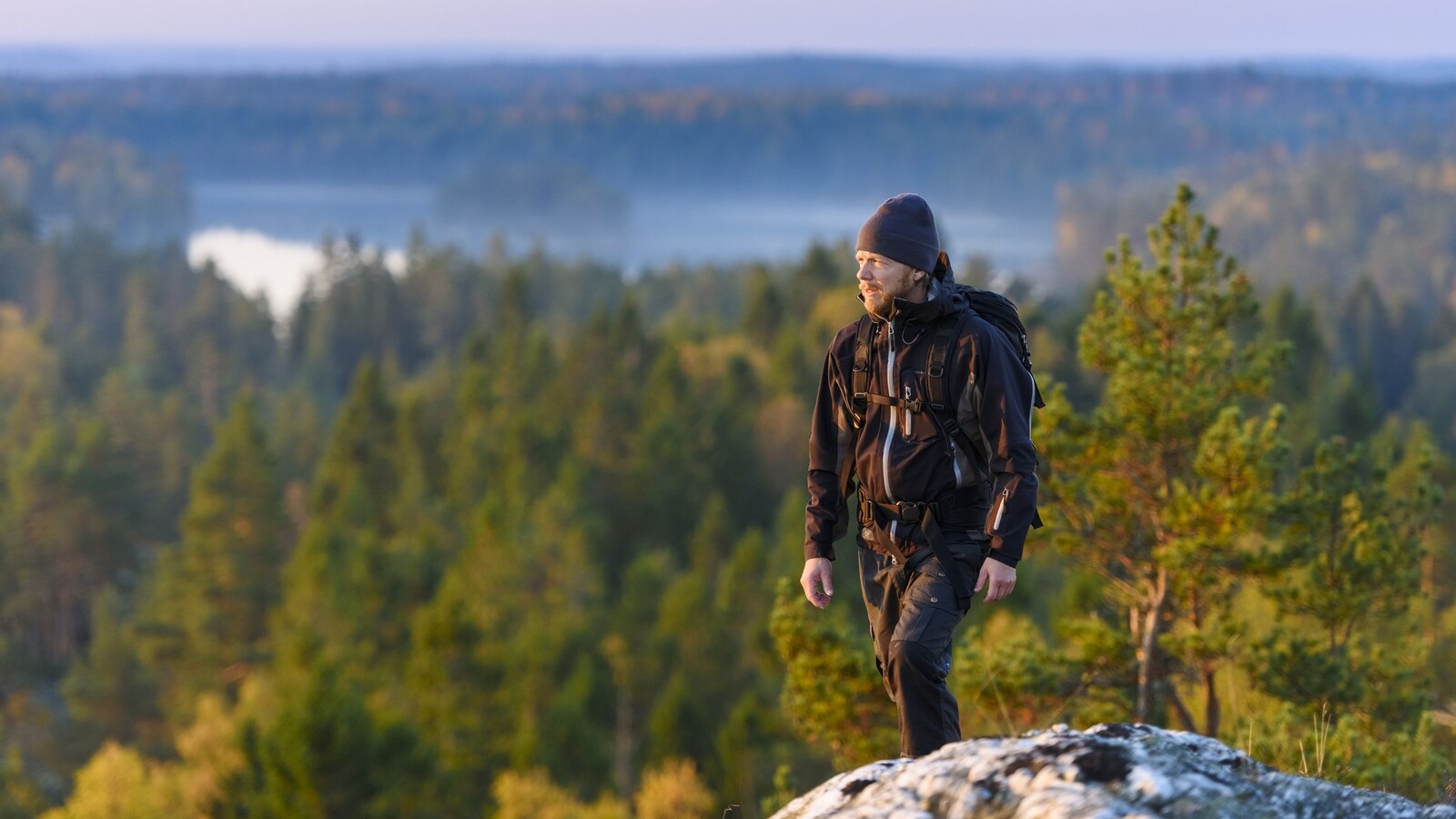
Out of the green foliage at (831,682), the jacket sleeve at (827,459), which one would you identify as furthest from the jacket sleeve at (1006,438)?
the green foliage at (831,682)

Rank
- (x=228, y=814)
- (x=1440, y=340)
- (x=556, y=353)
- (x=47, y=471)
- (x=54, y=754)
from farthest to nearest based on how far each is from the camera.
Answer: (x=1440, y=340) → (x=556, y=353) → (x=47, y=471) → (x=54, y=754) → (x=228, y=814)

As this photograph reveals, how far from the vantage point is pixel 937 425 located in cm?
616

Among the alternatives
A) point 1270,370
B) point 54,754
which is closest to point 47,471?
point 54,754

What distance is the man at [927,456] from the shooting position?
604 centimetres

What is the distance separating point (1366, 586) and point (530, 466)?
6234 centimetres

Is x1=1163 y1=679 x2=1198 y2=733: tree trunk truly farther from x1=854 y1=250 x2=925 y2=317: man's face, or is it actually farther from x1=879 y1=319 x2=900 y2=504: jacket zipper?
x1=854 y1=250 x2=925 y2=317: man's face

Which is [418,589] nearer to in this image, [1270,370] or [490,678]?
[490,678]

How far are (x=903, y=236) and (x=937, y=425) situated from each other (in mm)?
743

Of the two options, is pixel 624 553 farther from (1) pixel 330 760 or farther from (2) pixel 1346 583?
(2) pixel 1346 583

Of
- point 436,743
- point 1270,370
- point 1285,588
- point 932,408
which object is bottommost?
point 436,743

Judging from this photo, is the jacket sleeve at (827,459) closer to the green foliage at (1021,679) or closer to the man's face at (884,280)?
the man's face at (884,280)

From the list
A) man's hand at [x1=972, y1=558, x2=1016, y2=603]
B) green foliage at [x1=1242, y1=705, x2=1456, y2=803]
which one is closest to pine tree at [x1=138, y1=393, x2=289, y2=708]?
green foliage at [x1=1242, y1=705, x2=1456, y2=803]

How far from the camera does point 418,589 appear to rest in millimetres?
55500

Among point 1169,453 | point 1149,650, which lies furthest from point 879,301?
point 1169,453
